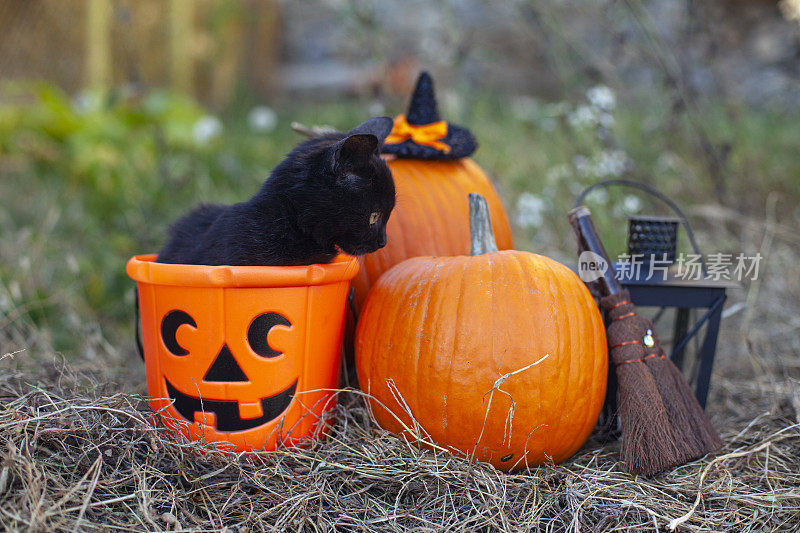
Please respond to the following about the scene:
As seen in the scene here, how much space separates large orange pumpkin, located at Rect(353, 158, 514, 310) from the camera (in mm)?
1812

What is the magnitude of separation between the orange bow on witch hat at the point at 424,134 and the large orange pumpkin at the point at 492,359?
20.5 inches

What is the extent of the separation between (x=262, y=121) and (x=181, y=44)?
1650mm

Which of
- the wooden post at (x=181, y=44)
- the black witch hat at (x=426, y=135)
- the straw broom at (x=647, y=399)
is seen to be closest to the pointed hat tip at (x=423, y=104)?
the black witch hat at (x=426, y=135)

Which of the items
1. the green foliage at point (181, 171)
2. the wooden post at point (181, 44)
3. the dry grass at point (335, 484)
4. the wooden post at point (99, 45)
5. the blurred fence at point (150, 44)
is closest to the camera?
the dry grass at point (335, 484)

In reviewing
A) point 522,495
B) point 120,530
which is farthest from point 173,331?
point 522,495

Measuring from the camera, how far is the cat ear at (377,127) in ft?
4.73

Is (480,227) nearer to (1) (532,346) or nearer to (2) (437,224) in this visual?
(2) (437,224)

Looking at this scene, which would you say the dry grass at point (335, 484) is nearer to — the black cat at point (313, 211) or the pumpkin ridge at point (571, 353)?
the pumpkin ridge at point (571, 353)

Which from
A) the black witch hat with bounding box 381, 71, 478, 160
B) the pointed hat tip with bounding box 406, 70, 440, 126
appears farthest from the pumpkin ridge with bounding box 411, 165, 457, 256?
the pointed hat tip with bounding box 406, 70, 440, 126

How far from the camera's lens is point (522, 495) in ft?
4.51

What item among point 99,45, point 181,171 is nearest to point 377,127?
point 181,171

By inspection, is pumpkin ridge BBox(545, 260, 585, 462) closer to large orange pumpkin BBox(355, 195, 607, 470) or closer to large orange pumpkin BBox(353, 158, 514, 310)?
large orange pumpkin BBox(355, 195, 607, 470)

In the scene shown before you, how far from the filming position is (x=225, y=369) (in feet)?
4.67

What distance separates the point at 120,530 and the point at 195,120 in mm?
3378
